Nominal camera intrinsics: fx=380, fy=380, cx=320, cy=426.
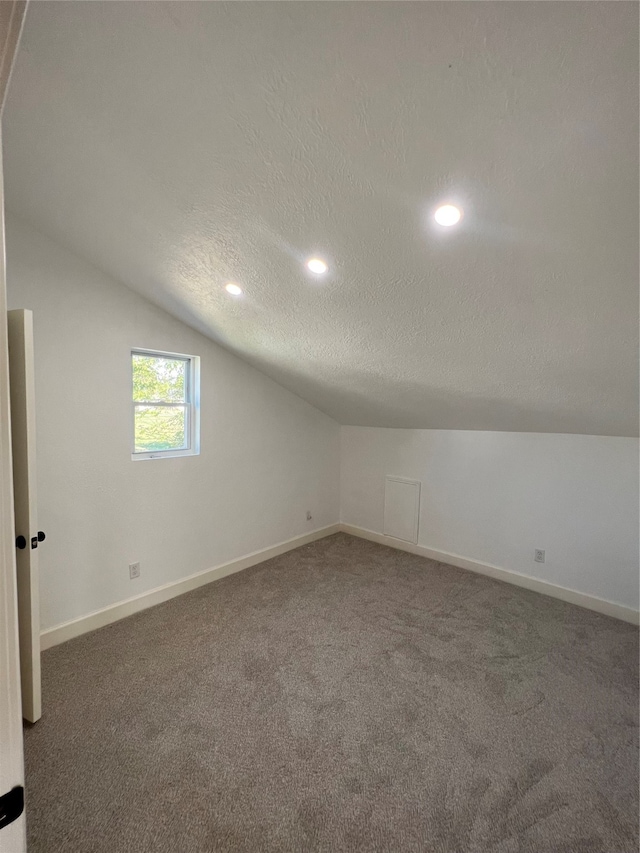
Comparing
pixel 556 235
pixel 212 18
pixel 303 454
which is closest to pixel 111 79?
pixel 212 18

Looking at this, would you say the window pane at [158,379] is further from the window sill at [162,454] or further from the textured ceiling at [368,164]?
the textured ceiling at [368,164]

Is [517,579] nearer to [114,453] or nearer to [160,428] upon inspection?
[160,428]

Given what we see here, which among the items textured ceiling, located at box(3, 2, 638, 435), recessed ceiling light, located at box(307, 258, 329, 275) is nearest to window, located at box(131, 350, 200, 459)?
textured ceiling, located at box(3, 2, 638, 435)

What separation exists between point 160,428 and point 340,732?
7.44 ft

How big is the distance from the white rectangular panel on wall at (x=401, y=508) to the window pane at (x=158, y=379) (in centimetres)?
228

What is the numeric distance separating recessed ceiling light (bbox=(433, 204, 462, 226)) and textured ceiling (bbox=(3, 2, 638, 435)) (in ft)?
0.13

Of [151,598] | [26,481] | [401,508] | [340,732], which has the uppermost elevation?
[26,481]

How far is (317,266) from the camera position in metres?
1.83

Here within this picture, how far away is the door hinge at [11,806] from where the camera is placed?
559 mm

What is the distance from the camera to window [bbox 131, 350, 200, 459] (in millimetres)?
2799

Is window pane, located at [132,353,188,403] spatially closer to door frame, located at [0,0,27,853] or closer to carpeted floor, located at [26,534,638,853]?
carpeted floor, located at [26,534,638,853]

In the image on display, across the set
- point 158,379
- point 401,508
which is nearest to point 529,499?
point 401,508

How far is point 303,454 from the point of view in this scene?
13.3 feet

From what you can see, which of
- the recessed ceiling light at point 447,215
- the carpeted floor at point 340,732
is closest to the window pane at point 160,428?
the carpeted floor at point 340,732
